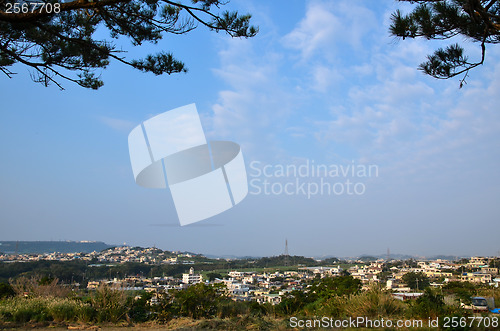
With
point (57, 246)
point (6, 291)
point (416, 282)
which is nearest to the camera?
point (6, 291)

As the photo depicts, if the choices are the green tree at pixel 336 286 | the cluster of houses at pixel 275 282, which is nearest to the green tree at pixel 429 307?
the cluster of houses at pixel 275 282

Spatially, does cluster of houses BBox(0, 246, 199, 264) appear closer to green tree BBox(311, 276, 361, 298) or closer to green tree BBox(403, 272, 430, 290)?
green tree BBox(403, 272, 430, 290)

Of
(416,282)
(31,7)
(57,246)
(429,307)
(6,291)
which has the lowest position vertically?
(57,246)

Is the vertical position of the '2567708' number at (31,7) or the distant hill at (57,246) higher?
the '2567708' number at (31,7)

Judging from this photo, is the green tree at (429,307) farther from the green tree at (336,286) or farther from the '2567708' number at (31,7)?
the '2567708' number at (31,7)

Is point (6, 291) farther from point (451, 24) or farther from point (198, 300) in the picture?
point (451, 24)

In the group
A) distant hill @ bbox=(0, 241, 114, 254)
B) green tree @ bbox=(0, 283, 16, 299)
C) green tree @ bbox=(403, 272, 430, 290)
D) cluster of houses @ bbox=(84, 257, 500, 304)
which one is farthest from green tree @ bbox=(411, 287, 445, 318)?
distant hill @ bbox=(0, 241, 114, 254)

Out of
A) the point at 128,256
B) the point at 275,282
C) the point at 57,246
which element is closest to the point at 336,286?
the point at 275,282

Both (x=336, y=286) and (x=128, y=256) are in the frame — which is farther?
(x=128, y=256)

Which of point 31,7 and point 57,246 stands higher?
point 31,7

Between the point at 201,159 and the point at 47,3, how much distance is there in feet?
15.3

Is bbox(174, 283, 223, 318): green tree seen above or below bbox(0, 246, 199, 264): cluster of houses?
above

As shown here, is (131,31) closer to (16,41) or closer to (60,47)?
(60,47)

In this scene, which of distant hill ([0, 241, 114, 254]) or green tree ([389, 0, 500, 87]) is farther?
distant hill ([0, 241, 114, 254])
